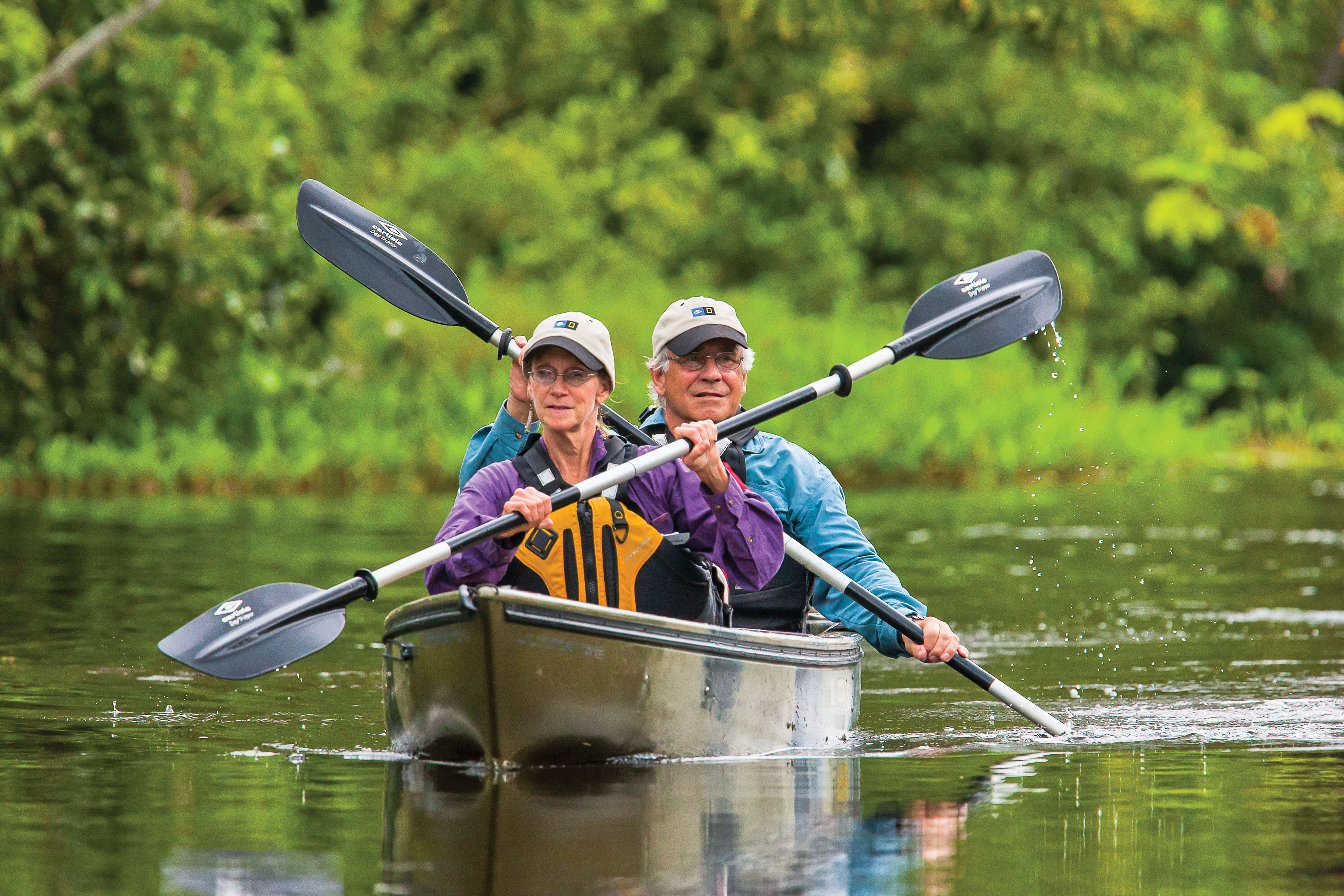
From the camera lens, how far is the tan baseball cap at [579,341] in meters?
5.94

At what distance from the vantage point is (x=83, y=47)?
1592 centimetres

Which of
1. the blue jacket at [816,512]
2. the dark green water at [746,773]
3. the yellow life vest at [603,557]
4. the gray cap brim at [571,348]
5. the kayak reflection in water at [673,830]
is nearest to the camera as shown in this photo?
the kayak reflection in water at [673,830]

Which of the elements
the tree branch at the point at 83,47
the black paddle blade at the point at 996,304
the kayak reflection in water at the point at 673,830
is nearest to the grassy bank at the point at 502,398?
the tree branch at the point at 83,47

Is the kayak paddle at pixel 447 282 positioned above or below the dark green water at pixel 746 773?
above

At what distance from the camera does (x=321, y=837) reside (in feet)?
16.3

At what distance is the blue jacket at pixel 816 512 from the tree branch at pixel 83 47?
374 inches

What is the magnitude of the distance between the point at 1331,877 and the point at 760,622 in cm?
282

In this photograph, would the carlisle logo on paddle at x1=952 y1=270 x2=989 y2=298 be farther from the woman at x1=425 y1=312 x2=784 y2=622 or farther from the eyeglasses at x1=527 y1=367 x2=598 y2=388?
the eyeglasses at x1=527 y1=367 x2=598 y2=388

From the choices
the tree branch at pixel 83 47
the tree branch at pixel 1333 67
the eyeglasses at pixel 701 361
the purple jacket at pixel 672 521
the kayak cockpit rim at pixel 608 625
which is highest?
the tree branch at pixel 1333 67

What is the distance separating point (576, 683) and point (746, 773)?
1.94 ft

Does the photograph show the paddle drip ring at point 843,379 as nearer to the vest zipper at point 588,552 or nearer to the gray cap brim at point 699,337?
the gray cap brim at point 699,337

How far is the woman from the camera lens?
6.00 m

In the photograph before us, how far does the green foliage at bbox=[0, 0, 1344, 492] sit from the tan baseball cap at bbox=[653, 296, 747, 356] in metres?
7.55

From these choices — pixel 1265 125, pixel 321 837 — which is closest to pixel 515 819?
pixel 321 837
